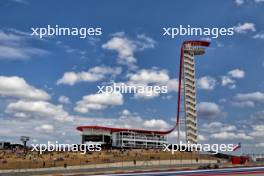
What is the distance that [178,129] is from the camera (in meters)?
116

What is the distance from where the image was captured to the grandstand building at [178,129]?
4564 inches

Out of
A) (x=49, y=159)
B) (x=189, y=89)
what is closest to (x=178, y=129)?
(x=189, y=89)

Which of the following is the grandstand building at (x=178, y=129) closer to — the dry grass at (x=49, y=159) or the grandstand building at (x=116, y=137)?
the grandstand building at (x=116, y=137)

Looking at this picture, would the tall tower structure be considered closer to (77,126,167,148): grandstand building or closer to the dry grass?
(77,126,167,148): grandstand building

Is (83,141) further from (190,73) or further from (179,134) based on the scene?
(190,73)

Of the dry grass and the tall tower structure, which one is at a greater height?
the tall tower structure

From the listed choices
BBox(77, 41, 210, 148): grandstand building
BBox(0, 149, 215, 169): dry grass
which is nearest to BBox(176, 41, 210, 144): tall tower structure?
BBox(77, 41, 210, 148): grandstand building

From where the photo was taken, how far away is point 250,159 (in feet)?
209

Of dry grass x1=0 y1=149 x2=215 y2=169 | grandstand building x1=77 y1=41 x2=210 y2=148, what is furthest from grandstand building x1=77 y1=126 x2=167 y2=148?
dry grass x1=0 y1=149 x2=215 y2=169

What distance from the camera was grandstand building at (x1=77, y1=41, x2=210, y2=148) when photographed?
380 ft

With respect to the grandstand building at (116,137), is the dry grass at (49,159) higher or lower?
lower

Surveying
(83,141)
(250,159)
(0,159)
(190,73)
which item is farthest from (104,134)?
(250,159)

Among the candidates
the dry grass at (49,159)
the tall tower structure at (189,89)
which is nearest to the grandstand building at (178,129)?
the tall tower structure at (189,89)

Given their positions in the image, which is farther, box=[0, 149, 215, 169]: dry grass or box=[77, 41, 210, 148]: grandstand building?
box=[77, 41, 210, 148]: grandstand building
